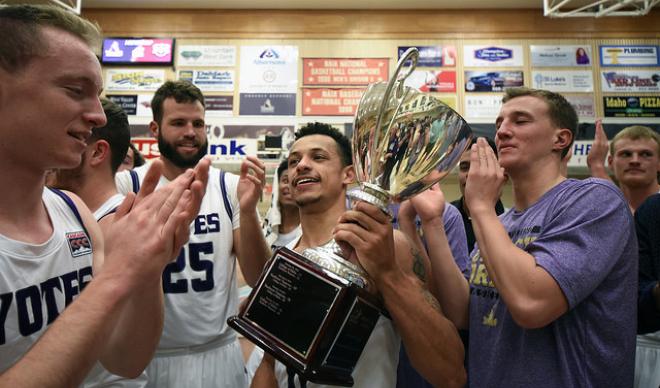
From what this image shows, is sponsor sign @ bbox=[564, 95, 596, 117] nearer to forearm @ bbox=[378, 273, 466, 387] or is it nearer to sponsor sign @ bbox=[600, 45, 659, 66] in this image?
sponsor sign @ bbox=[600, 45, 659, 66]

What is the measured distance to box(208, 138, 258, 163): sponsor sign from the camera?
6.86m

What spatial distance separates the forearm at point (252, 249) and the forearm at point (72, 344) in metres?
1.28

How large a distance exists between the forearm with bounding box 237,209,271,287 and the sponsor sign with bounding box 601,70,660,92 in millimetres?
6863

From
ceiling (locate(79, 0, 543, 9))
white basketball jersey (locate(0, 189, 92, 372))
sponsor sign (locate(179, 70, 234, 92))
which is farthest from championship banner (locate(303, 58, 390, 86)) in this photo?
white basketball jersey (locate(0, 189, 92, 372))

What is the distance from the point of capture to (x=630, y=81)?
278 inches

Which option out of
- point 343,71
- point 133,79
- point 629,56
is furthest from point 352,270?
point 629,56

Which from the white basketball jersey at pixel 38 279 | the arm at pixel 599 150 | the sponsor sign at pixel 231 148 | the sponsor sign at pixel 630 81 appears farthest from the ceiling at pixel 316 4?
the white basketball jersey at pixel 38 279

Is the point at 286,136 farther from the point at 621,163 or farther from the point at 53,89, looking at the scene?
the point at 53,89

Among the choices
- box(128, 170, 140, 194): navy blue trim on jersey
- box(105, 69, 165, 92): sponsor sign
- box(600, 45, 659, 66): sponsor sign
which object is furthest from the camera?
box(105, 69, 165, 92): sponsor sign

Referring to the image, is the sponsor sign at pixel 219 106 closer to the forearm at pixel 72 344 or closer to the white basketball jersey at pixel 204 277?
the white basketball jersey at pixel 204 277

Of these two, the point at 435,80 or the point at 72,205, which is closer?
the point at 72,205

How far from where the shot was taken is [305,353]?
1.05 meters

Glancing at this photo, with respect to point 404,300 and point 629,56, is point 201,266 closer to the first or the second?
point 404,300

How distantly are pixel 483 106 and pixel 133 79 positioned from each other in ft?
18.2
